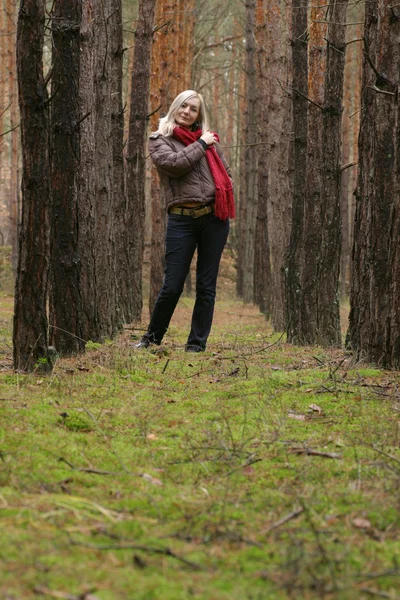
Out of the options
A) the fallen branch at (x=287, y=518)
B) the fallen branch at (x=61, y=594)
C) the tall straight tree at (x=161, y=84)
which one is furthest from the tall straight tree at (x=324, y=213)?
the fallen branch at (x=61, y=594)

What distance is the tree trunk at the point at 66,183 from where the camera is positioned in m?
5.88

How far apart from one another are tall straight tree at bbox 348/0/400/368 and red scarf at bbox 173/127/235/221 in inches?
52.2

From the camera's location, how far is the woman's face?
6.70 m

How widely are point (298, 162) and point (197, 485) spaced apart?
7681 mm

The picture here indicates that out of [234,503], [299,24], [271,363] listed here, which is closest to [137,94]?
[299,24]

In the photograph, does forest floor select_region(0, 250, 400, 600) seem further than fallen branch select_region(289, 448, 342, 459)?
No

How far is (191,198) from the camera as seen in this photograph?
21.7 ft

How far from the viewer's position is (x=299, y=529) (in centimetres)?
260

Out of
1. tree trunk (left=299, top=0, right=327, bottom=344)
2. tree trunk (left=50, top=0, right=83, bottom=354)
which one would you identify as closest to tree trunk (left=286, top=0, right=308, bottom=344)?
tree trunk (left=299, top=0, right=327, bottom=344)

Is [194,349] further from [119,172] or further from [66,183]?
[119,172]

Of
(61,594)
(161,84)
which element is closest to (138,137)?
(161,84)

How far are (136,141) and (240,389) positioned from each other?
8718 millimetres

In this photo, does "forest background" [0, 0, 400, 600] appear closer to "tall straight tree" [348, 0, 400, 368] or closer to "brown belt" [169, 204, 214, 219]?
"tall straight tree" [348, 0, 400, 368]

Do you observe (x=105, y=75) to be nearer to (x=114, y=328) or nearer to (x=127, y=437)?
(x=114, y=328)
